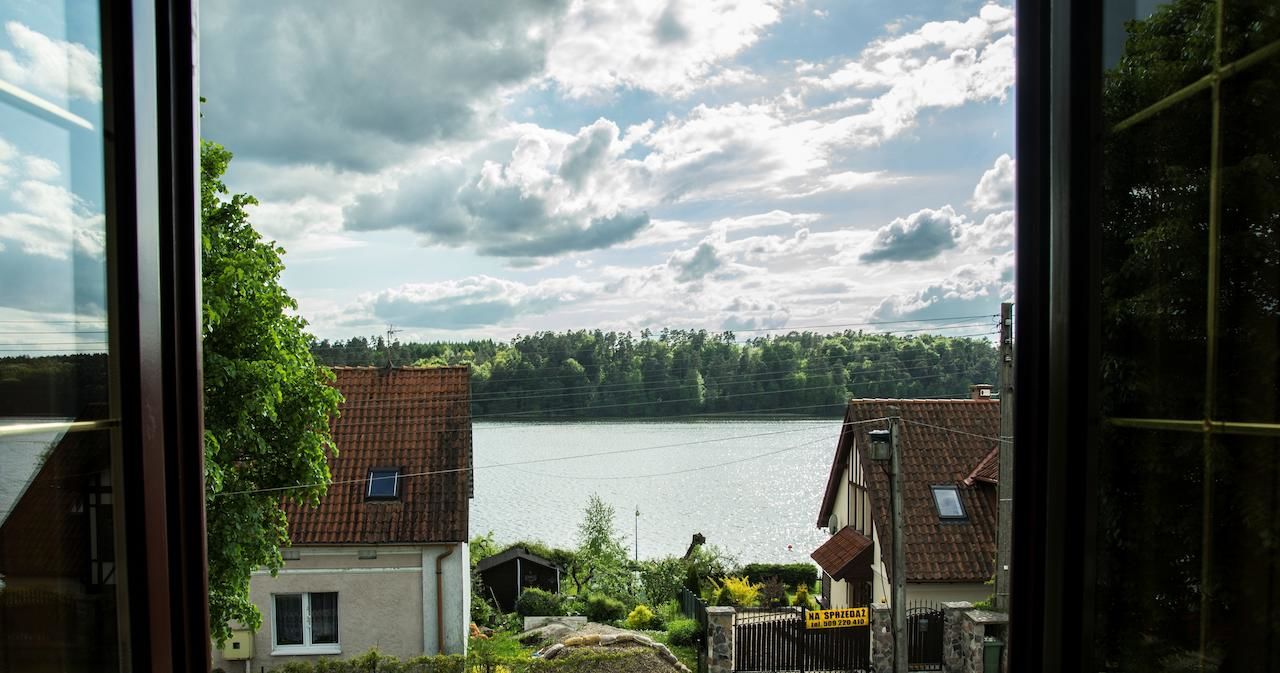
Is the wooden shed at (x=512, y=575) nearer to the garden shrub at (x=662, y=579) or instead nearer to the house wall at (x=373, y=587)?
the garden shrub at (x=662, y=579)

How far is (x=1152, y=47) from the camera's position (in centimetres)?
69

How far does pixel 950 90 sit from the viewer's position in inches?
812

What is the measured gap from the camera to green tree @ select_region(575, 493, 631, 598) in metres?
12.5

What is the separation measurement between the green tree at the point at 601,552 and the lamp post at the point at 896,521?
6142 millimetres

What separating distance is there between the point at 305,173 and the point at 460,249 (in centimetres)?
817

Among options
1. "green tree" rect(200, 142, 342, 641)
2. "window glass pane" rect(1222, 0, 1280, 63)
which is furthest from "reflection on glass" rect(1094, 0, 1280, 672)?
"green tree" rect(200, 142, 342, 641)

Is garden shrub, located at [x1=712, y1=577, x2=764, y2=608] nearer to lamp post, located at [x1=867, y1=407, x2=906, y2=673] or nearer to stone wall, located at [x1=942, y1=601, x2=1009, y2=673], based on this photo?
lamp post, located at [x1=867, y1=407, x2=906, y2=673]

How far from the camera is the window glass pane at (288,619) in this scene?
780 centimetres

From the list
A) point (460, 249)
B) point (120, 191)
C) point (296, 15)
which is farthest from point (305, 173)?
point (120, 191)

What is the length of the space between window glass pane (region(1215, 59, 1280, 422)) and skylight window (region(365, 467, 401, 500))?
26.2ft

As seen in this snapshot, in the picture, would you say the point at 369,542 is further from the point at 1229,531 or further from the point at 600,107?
the point at 600,107

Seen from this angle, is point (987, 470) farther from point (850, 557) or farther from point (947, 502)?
point (850, 557)

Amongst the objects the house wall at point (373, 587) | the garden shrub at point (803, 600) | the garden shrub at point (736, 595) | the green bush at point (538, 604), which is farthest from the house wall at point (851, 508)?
the house wall at point (373, 587)

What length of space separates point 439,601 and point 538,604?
10.8 ft
